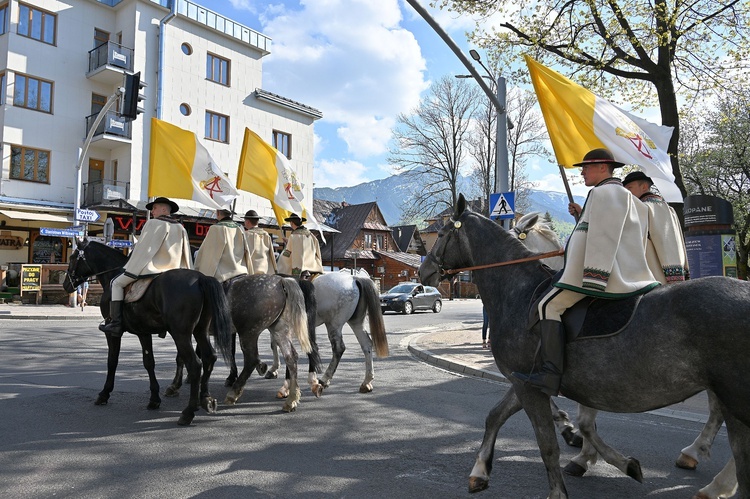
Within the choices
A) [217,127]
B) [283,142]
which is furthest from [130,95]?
[283,142]

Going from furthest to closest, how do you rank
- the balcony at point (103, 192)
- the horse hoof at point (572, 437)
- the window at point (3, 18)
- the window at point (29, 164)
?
1. the balcony at point (103, 192)
2. the window at point (3, 18)
3. the window at point (29, 164)
4. the horse hoof at point (572, 437)

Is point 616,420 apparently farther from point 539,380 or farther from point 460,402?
point 539,380

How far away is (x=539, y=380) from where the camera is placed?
3.40 metres

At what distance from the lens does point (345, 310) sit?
812 centimetres

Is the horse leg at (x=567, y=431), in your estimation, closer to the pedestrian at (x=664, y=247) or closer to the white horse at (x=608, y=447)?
the white horse at (x=608, y=447)

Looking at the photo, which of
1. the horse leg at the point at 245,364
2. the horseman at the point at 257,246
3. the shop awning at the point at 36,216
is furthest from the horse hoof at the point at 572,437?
the shop awning at the point at 36,216

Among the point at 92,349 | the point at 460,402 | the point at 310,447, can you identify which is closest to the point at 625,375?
the point at 310,447

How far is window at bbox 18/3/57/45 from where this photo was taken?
24.0 m

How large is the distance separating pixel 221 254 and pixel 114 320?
178 cm

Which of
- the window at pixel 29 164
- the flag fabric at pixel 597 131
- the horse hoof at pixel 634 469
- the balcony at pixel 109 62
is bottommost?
the horse hoof at pixel 634 469

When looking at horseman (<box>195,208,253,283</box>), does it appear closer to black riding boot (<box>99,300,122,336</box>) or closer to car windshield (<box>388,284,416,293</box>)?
black riding boot (<box>99,300,122,336</box>)

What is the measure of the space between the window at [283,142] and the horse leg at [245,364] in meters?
26.8

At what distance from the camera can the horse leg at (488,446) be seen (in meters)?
3.89

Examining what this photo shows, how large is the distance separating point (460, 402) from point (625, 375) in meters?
4.09
